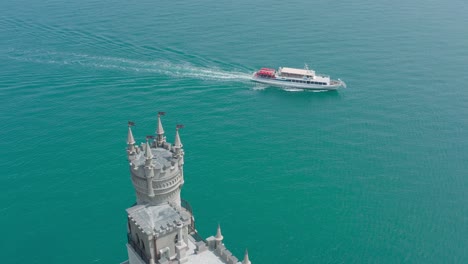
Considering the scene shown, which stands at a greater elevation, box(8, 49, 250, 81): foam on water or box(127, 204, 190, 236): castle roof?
box(8, 49, 250, 81): foam on water

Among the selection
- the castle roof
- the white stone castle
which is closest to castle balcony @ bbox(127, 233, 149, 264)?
the white stone castle

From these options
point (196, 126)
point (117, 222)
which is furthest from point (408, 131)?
point (117, 222)

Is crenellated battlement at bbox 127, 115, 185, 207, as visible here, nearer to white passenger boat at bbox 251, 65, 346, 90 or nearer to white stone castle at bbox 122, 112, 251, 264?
white stone castle at bbox 122, 112, 251, 264

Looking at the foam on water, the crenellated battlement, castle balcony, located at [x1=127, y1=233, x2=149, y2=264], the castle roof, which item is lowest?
castle balcony, located at [x1=127, y1=233, x2=149, y2=264]

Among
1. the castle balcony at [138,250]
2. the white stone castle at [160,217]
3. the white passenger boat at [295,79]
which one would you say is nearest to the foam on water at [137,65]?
the white passenger boat at [295,79]

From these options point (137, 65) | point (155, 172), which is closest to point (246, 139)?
point (137, 65)
